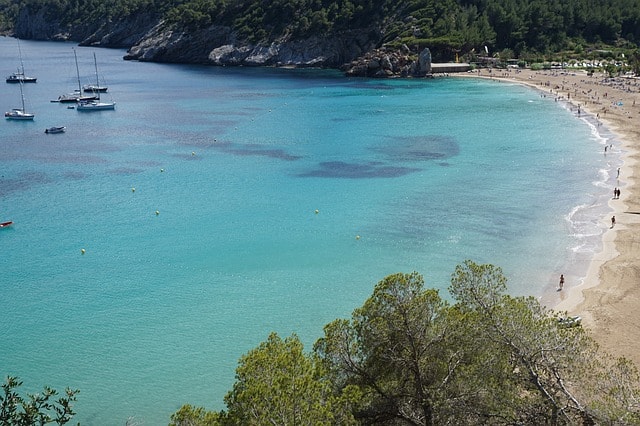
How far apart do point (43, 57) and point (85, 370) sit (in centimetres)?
18085

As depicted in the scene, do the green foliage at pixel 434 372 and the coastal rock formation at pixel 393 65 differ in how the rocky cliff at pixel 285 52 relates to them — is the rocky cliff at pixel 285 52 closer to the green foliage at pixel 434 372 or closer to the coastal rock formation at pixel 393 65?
the coastal rock formation at pixel 393 65

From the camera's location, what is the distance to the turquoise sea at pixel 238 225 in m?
30.4

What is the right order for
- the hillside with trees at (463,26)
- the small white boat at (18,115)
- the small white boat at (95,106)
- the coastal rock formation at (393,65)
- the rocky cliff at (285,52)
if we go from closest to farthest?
the small white boat at (18,115) → the small white boat at (95,106) → the coastal rock formation at (393,65) → the rocky cliff at (285,52) → the hillside with trees at (463,26)

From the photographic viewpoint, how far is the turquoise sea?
30391 mm

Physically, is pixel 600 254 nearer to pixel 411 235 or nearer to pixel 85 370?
pixel 411 235

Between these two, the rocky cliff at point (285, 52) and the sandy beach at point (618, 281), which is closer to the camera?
the sandy beach at point (618, 281)

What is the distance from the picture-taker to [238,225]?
46.5 meters

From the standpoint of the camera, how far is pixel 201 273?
38.4m

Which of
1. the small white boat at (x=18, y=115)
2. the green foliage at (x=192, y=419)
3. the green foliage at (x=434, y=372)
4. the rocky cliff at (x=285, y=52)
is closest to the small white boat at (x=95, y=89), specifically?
the small white boat at (x=18, y=115)

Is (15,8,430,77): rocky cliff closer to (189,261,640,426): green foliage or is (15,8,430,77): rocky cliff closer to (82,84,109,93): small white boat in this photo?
(82,84,109,93): small white boat

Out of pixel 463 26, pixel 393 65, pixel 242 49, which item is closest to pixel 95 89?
pixel 242 49

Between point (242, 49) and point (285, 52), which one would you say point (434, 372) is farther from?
point (242, 49)

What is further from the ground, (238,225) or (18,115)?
(18,115)

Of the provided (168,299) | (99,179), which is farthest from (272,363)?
(99,179)
